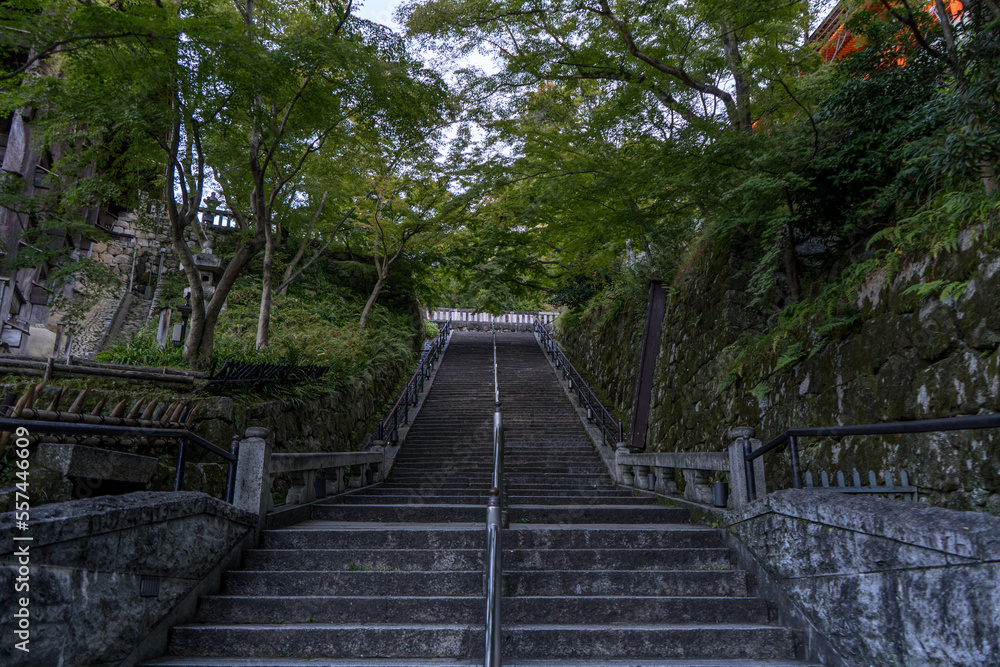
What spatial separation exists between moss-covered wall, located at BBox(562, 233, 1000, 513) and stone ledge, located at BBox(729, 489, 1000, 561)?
1456mm

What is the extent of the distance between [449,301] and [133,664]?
3121 cm

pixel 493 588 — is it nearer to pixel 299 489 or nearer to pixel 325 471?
pixel 299 489

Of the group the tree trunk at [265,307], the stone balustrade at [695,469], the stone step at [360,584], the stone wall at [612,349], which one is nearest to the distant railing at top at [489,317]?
the stone wall at [612,349]

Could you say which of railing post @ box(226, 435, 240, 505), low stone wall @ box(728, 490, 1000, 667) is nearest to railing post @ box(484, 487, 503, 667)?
low stone wall @ box(728, 490, 1000, 667)

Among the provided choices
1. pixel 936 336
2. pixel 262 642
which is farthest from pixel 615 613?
pixel 936 336

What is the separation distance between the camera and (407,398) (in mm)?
12781

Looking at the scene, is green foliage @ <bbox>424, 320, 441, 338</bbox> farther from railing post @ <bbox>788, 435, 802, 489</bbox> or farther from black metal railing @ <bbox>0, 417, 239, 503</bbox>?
railing post @ <bbox>788, 435, 802, 489</bbox>

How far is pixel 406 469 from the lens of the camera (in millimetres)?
10297

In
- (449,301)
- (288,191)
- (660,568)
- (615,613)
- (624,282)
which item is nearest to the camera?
(615,613)

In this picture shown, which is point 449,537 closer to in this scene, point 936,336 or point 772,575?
point 772,575

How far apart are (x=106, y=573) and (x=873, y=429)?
4436mm

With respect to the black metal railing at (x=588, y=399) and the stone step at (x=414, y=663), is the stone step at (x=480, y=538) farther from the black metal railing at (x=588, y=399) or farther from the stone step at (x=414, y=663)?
the black metal railing at (x=588, y=399)

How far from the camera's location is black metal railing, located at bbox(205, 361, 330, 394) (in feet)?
22.4

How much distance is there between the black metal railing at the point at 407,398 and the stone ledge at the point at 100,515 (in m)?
6.79
